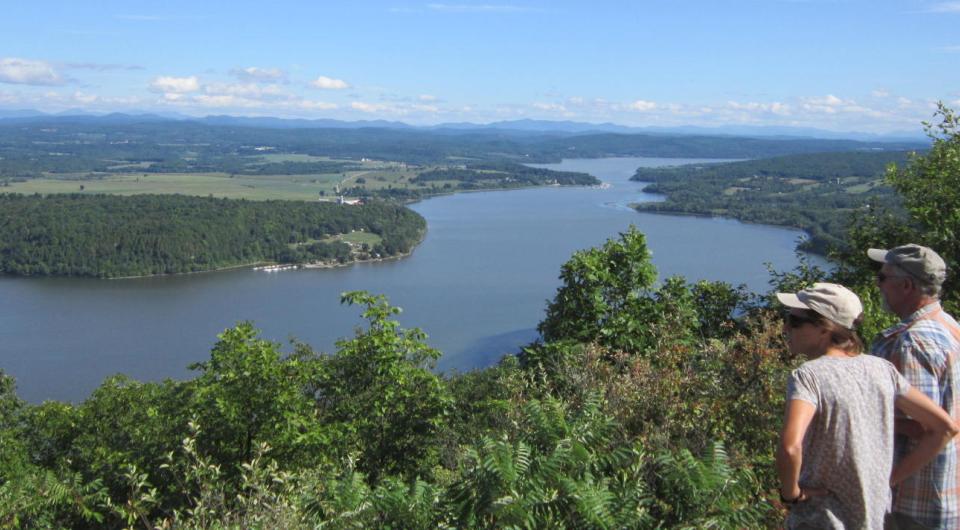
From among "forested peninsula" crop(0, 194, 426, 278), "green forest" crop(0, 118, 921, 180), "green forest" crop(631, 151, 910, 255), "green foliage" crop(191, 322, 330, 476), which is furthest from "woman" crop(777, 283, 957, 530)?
"green forest" crop(0, 118, 921, 180)

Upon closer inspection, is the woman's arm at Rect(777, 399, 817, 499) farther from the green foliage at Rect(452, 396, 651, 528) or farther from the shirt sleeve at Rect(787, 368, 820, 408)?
the green foliage at Rect(452, 396, 651, 528)

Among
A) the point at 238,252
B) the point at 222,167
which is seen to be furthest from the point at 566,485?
the point at 222,167

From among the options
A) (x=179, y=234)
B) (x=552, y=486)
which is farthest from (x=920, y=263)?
(x=179, y=234)

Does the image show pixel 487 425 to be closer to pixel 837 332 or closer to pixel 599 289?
pixel 599 289

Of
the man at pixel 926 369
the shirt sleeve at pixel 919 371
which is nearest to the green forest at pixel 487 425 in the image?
the man at pixel 926 369

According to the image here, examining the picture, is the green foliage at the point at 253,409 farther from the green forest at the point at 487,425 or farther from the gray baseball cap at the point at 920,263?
the gray baseball cap at the point at 920,263

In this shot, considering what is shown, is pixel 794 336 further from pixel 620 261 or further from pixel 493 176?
pixel 493 176

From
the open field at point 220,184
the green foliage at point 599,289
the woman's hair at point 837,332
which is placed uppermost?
the woman's hair at point 837,332
